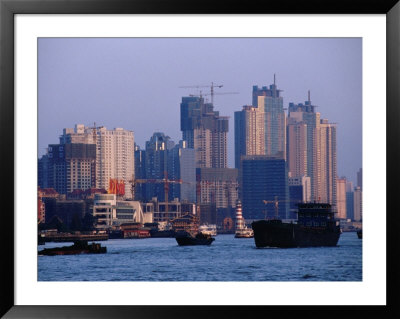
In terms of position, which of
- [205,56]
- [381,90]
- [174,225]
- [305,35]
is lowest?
[174,225]

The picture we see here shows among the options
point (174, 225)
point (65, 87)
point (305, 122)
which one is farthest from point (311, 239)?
point (65, 87)

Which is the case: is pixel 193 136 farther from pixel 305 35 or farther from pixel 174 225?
pixel 305 35

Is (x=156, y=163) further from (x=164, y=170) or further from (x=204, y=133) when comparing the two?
(x=204, y=133)

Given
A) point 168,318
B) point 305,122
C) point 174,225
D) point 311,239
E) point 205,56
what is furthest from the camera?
point 205,56

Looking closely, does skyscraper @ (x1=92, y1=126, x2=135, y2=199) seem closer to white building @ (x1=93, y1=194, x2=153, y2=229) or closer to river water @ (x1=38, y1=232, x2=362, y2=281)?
white building @ (x1=93, y1=194, x2=153, y2=229)

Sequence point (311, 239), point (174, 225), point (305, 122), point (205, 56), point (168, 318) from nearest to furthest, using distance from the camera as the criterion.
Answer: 1. point (168, 318)
2. point (311, 239)
3. point (174, 225)
4. point (305, 122)
5. point (205, 56)

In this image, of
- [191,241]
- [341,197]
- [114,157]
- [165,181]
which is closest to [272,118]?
[341,197]

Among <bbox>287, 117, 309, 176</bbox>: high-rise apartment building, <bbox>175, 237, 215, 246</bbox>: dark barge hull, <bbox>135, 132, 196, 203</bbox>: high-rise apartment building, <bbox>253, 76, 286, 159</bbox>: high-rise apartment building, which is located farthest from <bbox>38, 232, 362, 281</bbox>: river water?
<bbox>253, 76, 286, 159</bbox>: high-rise apartment building
